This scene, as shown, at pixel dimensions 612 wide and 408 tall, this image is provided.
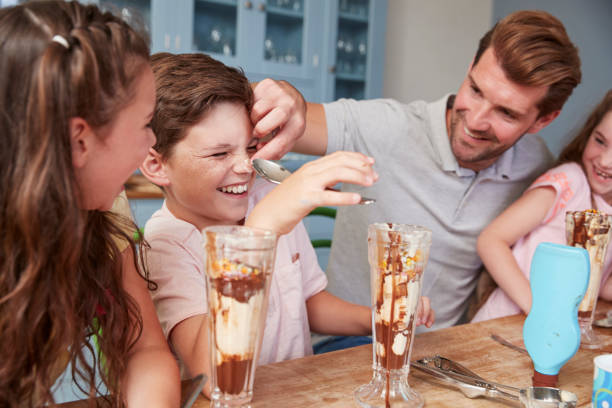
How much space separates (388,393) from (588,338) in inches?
21.7

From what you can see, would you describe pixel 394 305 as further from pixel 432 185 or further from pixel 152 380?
pixel 432 185

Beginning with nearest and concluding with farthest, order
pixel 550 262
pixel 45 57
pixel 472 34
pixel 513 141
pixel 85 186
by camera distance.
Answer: pixel 45 57, pixel 85 186, pixel 550 262, pixel 513 141, pixel 472 34

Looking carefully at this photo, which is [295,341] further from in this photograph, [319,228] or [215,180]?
[319,228]

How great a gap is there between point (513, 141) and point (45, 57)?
1368 mm

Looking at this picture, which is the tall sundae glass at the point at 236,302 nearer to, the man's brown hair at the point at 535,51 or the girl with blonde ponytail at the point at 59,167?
the girl with blonde ponytail at the point at 59,167

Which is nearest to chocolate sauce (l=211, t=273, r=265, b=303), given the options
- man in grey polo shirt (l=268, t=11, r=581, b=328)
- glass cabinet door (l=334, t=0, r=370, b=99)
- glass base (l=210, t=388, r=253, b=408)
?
glass base (l=210, t=388, r=253, b=408)

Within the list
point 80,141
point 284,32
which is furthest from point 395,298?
point 284,32

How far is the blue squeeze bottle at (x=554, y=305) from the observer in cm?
82

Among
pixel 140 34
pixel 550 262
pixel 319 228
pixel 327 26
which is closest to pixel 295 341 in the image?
pixel 550 262

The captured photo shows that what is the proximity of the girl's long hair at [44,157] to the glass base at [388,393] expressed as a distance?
1.19 ft

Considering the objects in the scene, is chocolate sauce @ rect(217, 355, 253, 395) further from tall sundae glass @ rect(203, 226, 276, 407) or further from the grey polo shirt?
the grey polo shirt

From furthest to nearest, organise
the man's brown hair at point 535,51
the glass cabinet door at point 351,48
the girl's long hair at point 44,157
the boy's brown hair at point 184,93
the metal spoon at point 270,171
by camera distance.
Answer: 1. the glass cabinet door at point 351,48
2. the man's brown hair at point 535,51
3. the boy's brown hair at point 184,93
4. the metal spoon at point 270,171
5. the girl's long hair at point 44,157

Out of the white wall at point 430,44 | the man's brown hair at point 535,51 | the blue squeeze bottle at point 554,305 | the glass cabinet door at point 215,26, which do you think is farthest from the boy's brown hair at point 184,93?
the white wall at point 430,44

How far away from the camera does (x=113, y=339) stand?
0.84 m
